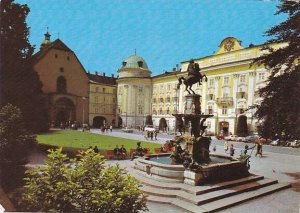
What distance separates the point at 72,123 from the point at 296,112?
6.11 m

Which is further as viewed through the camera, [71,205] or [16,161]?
[16,161]

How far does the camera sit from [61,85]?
25.2 ft

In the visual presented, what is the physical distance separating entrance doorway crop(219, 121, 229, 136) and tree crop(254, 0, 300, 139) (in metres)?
3.46

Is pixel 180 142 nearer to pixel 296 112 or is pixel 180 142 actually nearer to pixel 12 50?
pixel 296 112

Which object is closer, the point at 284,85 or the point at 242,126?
the point at 284,85

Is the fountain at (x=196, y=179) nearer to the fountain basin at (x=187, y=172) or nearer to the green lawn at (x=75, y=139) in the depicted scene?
the fountain basin at (x=187, y=172)

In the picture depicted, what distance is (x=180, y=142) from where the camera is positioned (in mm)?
8133

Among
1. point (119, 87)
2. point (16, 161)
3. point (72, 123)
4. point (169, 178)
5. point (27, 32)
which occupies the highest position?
point (27, 32)

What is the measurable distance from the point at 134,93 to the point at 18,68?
3.83 m

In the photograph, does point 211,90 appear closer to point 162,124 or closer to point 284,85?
point 162,124

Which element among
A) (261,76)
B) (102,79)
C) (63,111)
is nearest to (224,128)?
(261,76)

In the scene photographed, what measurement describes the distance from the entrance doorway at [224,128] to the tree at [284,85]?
3459mm

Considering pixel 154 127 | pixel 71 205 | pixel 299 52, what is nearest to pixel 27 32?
pixel 71 205

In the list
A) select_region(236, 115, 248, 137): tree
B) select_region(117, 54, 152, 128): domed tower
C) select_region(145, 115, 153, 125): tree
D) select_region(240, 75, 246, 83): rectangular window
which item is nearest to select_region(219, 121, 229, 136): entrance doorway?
select_region(236, 115, 248, 137): tree
